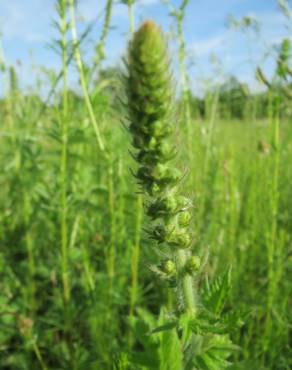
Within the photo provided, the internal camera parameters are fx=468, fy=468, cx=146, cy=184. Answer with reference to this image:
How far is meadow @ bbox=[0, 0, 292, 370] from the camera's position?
138 cm

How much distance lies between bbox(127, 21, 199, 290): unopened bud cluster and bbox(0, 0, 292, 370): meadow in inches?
1.3

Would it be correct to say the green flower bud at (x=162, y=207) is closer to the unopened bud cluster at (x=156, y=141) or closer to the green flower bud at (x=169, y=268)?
the unopened bud cluster at (x=156, y=141)

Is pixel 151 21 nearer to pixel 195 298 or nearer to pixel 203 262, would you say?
pixel 203 262

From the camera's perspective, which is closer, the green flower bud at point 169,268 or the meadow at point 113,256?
the green flower bud at point 169,268

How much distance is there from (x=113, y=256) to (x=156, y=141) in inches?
49.3

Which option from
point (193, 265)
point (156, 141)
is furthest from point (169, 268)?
point (156, 141)

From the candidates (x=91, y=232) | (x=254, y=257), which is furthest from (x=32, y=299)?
(x=254, y=257)

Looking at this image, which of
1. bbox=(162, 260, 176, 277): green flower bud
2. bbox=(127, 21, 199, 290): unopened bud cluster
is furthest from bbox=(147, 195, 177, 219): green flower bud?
bbox=(162, 260, 176, 277): green flower bud

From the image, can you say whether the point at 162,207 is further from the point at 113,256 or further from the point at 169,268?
the point at 113,256

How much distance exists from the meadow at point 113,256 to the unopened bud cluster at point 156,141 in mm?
33

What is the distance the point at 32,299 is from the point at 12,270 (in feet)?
1.26

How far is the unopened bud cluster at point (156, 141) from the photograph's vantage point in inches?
37.1

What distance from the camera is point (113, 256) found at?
7.09ft

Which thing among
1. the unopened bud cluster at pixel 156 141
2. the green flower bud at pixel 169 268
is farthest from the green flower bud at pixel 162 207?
the green flower bud at pixel 169 268
